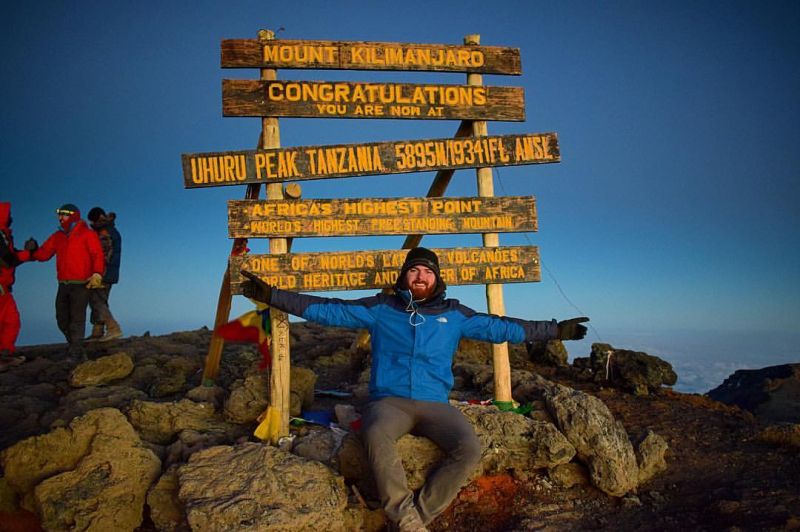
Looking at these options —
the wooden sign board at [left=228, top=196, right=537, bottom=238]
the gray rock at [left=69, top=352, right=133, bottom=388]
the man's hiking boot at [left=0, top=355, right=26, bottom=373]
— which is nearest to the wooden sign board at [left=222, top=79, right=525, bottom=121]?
the wooden sign board at [left=228, top=196, right=537, bottom=238]

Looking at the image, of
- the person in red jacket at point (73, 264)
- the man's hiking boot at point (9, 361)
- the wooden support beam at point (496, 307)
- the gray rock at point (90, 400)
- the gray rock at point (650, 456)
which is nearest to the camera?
the gray rock at point (650, 456)

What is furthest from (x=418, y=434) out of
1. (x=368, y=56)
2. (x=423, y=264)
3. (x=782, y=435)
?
(x=782, y=435)

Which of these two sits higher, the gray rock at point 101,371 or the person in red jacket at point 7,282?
the person in red jacket at point 7,282

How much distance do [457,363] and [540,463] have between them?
370cm

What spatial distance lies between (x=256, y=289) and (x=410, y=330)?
5.53 feet

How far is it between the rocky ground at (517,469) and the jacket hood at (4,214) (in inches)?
111

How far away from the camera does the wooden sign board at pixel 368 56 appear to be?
20.9 ft

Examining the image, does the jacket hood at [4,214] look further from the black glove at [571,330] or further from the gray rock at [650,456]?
the gray rock at [650,456]

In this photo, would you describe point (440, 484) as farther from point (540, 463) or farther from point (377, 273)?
point (377, 273)

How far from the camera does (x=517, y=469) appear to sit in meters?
5.87

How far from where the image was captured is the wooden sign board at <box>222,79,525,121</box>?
628 cm

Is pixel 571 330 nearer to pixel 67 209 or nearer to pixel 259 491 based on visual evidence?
pixel 259 491

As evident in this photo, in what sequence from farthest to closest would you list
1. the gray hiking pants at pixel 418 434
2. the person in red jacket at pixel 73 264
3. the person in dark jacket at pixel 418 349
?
the person in red jacket at pixel 73 264 < the person in dark jacket at pixel 418 349 < the gray hiking pants at pixel 418 434

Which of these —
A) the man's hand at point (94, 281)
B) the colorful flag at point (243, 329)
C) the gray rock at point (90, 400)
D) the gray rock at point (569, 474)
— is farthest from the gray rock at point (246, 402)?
the man's hand at point (94, 281)
